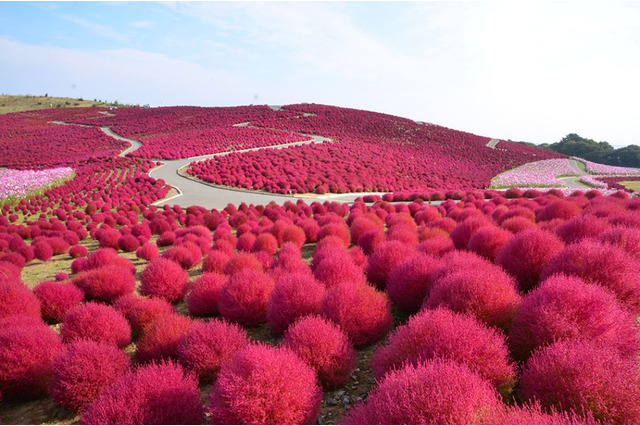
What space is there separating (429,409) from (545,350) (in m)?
1.43

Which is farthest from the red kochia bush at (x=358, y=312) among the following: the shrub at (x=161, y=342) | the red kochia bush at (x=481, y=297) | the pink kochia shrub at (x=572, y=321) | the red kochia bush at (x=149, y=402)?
the shrub at (x=161, y=342)

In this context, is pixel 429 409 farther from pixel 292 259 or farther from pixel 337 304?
pixel 292 259

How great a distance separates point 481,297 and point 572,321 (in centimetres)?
77

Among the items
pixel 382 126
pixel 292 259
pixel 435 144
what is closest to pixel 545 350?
pixel 292 259

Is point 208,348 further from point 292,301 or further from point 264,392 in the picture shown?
point 264,392

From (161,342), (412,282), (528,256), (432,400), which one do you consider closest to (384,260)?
(412,282)

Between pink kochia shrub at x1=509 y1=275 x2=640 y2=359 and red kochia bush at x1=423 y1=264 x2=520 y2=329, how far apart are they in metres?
0.23

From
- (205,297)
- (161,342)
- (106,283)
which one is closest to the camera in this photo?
(161,342)

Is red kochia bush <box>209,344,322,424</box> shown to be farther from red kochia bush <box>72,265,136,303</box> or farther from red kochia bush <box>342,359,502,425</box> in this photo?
red kochia bush <box>72,265,136,303</box>

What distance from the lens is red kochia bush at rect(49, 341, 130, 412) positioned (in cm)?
381

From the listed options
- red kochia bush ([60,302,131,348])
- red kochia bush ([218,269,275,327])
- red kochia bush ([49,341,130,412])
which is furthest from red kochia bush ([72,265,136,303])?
red kochia bush ([49,341,130,412])

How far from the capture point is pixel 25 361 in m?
4.16

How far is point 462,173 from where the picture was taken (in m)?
35.3

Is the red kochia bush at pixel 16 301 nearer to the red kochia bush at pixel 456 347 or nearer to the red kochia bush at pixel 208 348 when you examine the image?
the red kochia bush at pixel 208 348
